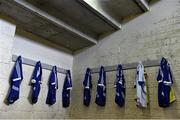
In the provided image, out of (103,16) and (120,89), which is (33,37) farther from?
(120,89)

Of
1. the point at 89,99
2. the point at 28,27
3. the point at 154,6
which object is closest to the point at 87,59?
the point at 89,99

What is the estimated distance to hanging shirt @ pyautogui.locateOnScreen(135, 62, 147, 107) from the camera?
3496mm

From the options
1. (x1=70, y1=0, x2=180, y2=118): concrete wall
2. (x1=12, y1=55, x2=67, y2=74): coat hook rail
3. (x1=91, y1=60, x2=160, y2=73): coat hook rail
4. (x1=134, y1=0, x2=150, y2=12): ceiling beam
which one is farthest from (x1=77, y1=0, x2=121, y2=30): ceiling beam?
(x1=12, y1=55, x2=67, y2=74): coat hook rail

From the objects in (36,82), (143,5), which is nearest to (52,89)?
(36,82)

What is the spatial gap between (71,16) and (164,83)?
78.3 inches

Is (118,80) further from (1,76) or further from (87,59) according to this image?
(1,76)

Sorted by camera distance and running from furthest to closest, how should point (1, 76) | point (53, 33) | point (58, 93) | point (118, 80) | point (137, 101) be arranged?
point (58, 93), point (53, 33), point (118, 80), point (137, 101), point (1, 76)

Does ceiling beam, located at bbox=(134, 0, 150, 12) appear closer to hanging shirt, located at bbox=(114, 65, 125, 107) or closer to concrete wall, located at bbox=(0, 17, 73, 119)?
hanging shirt, located at bbox=(114, 65, 125, 107)

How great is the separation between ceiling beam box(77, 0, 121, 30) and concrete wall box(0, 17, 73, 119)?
1.24 m

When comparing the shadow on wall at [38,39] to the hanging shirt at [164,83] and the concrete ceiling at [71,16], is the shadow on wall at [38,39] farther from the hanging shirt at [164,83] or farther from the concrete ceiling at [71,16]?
the hanging shirt at [164,83]

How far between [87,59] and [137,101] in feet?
5.22

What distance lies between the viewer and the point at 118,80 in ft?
12.6

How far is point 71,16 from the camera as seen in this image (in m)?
3.94

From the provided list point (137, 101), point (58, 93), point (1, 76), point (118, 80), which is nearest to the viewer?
point (1, 76)
